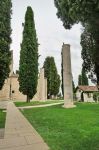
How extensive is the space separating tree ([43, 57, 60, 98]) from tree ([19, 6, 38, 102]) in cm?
4270

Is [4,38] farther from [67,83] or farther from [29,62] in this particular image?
[29,62]

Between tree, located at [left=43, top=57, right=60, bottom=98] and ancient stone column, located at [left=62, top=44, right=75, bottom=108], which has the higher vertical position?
tree, located at [left=43, top=57, right=60, bottom=98]

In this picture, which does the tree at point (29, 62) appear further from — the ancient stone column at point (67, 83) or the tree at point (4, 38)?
the ancient stone column at point (67, 83)

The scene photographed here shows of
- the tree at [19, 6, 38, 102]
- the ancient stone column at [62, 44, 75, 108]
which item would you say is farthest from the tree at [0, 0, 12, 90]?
the tree at [19, 6, 38, 102]

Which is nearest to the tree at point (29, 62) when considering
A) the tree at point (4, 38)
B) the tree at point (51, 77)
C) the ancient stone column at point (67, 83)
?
the tree at point (4, 38)

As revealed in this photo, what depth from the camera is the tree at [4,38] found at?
25.3 m

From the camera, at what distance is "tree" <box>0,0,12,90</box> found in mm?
25328

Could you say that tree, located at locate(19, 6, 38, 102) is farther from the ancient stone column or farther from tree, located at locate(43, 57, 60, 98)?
tree, located at locate(43, 57, 60, 98)

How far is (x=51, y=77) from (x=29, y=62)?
45211 millimetres

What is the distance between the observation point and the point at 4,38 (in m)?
25.8

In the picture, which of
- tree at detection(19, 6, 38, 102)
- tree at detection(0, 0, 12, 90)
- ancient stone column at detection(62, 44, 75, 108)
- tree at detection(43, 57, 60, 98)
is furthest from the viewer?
tree at detection(43, 57, 60, 98)

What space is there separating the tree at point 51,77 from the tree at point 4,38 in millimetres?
57926

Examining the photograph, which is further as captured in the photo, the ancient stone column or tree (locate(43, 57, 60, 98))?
tree (locate(43, 57, 60, 98))

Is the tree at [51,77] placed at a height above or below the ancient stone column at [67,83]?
above
